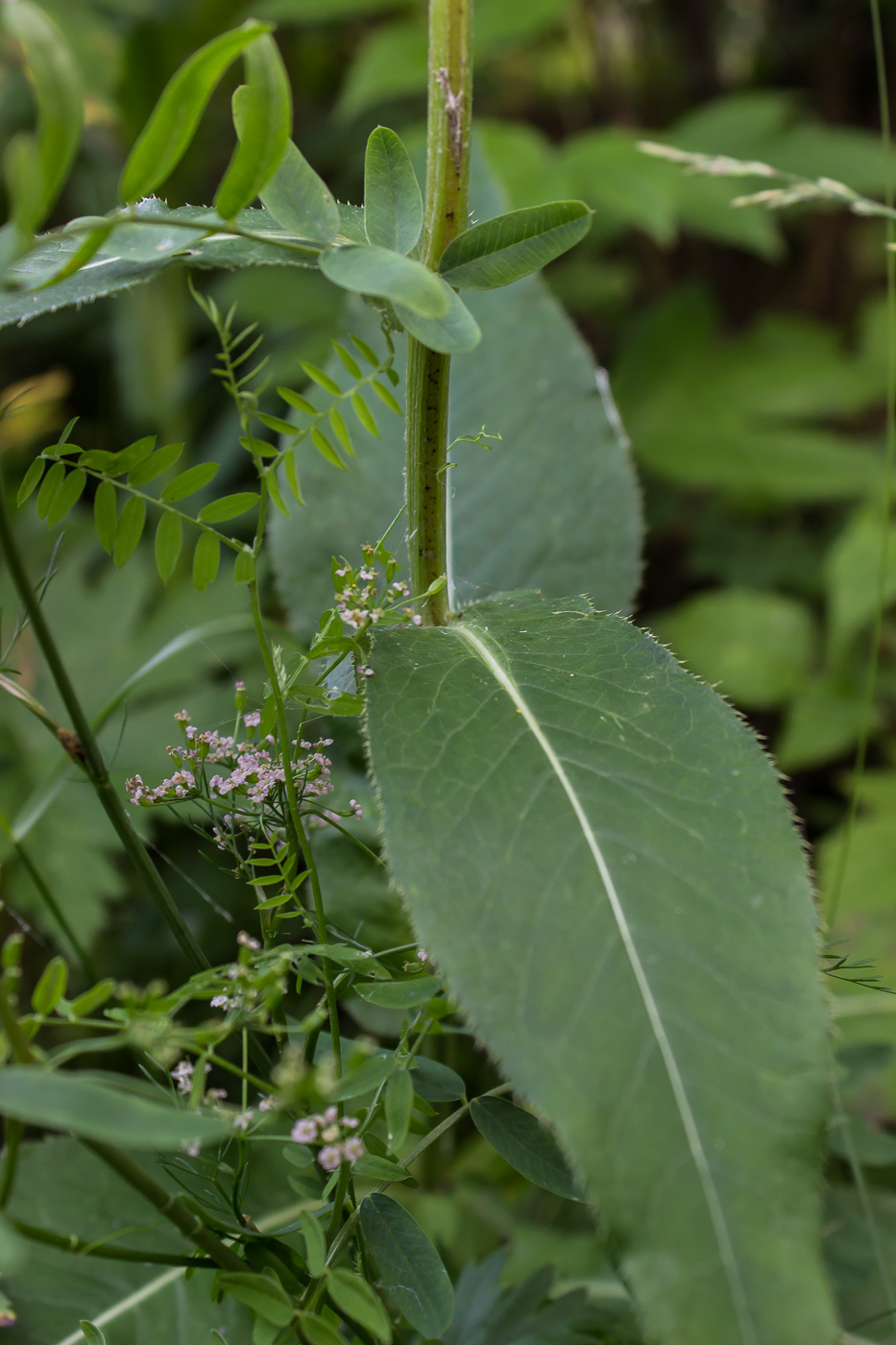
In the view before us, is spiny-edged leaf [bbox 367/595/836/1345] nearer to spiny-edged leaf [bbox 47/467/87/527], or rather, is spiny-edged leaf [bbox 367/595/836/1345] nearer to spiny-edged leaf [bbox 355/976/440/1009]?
spiny-edged leaf [bbox 355/976/440/1009]

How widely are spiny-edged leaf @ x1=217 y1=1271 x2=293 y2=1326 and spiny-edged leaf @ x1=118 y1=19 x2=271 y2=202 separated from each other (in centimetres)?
42

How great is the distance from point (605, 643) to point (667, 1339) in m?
0.31

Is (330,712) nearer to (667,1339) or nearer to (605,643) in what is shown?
(605,643)

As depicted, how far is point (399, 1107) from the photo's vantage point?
1.28 ft

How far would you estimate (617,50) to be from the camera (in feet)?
9.36

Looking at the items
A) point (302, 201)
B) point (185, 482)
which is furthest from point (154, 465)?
point (302, 201)

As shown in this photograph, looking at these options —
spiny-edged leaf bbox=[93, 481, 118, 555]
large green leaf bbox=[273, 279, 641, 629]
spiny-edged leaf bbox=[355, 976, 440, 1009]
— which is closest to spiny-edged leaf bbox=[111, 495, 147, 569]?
spiny-edged leaf bbox=[93, 481, 118, 555]

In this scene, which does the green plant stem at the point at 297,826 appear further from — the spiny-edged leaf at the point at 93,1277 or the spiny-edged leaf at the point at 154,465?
the spiny-edged leaf at the point at 93,1277

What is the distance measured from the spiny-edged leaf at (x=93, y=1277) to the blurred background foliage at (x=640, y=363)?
13.3 inches

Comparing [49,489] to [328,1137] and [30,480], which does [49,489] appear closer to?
[30,480]

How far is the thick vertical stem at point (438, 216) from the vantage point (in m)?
0.54

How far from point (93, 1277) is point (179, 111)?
0.70 m

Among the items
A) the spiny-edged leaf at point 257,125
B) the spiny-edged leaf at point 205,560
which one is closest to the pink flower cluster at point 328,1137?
the spiny-edged leaf at point 205,560

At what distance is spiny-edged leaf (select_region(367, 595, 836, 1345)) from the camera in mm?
326
